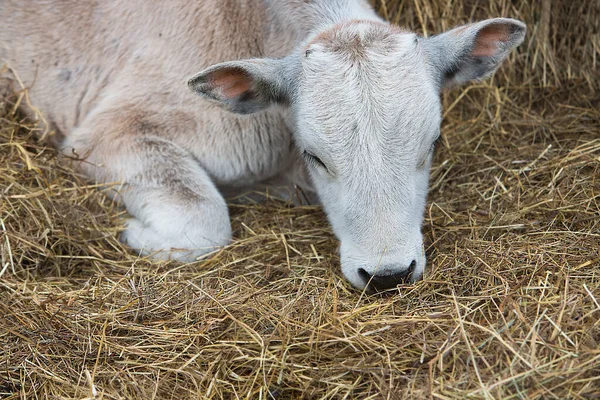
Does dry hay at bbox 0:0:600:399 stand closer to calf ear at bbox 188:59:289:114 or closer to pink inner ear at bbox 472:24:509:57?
calf ear at bbox 188:59:289:114

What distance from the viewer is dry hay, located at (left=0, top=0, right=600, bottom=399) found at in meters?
3.39

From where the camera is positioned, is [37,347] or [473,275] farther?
[473,275]

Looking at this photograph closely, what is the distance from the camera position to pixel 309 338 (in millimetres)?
3660

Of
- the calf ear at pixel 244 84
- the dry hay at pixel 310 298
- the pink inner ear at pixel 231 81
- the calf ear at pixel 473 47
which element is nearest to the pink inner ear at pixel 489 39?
the calf ear at pixel 473 47

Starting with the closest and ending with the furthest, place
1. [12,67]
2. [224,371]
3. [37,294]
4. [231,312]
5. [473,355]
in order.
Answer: [473,355] < [224,371] < [231,312] < [37,294] < [12,67]

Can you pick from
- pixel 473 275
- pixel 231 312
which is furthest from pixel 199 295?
pixel 473 275

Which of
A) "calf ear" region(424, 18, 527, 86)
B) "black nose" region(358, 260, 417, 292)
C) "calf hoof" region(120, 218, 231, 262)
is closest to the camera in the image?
"black nose" region(358, 260, 417, 292)

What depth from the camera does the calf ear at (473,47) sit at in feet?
14.7

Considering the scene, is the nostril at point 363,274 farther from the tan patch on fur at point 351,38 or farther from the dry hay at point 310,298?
the tan patch on fur at point 351,38

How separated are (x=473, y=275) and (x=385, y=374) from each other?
93 cm

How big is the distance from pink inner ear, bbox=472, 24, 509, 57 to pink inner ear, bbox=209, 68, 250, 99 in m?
1.39

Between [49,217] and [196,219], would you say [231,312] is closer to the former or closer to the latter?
[196,219]

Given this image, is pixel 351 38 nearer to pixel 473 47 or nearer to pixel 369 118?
pixel 369 118

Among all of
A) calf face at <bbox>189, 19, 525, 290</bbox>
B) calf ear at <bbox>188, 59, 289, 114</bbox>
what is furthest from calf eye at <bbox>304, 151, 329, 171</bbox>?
calf ear at <bbox>188, 59, 289, 114</bbox>
